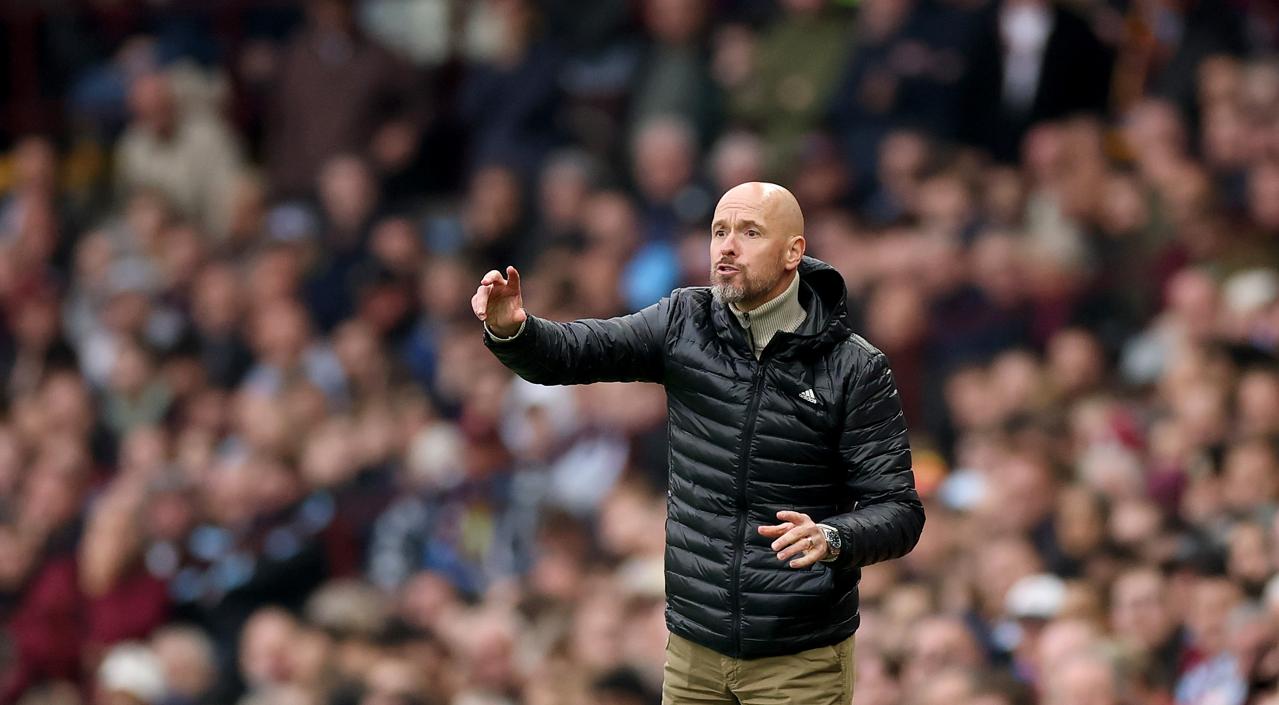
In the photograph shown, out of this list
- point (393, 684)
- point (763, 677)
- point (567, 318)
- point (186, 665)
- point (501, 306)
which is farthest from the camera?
point (567, 318)

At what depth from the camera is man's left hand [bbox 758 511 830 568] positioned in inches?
206

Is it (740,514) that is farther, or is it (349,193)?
(349,193)

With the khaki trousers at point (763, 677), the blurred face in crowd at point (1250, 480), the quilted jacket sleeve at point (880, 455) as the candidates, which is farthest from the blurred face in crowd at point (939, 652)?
the quilted jacket sleeve at point (880, 455)

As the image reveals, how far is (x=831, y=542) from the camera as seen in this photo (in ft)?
17.4

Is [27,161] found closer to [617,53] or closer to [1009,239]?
[617,53]

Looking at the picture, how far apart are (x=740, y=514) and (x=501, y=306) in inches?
31.9

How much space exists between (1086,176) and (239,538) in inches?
183

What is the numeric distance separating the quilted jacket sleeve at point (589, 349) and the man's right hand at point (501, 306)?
31mm

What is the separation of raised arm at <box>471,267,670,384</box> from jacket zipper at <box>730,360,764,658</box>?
34 cm

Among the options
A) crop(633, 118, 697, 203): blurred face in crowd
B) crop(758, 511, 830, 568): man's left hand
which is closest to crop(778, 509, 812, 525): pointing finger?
crop(758, 511, 830, 568): man's left hand

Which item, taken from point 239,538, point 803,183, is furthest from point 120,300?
point 803,183

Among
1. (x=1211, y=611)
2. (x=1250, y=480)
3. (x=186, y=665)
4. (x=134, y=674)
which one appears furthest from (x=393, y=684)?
(x=1250, y=480)

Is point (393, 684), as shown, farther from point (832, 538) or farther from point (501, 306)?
point (832, 538)

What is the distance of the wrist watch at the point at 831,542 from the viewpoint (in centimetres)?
529
